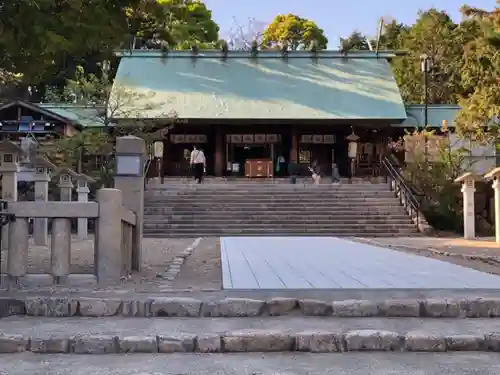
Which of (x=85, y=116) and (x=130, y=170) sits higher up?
(x=85, y=116)

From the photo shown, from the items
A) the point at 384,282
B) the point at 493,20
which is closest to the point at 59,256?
the point at 384,282

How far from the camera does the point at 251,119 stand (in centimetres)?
2353

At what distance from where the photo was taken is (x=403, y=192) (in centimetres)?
1808

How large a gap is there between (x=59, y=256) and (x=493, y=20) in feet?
48.1

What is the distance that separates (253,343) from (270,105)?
2145 centimetres

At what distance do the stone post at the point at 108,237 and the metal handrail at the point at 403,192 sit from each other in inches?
510

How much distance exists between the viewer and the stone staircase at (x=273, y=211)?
16.4m

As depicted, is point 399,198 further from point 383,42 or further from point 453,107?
point 383,42

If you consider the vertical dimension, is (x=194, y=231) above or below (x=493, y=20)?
below

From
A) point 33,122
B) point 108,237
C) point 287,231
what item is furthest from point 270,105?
point 108,237

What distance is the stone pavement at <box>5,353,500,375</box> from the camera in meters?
3.33

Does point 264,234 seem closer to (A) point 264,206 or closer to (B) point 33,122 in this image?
(A) point 264,206

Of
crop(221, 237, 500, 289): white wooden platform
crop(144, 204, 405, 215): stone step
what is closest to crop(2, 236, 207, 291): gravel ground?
crop(221, 237, 500, 289): white wooden platform

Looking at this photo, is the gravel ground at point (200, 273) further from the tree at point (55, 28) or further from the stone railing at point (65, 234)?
the tree at point (55, 28)
